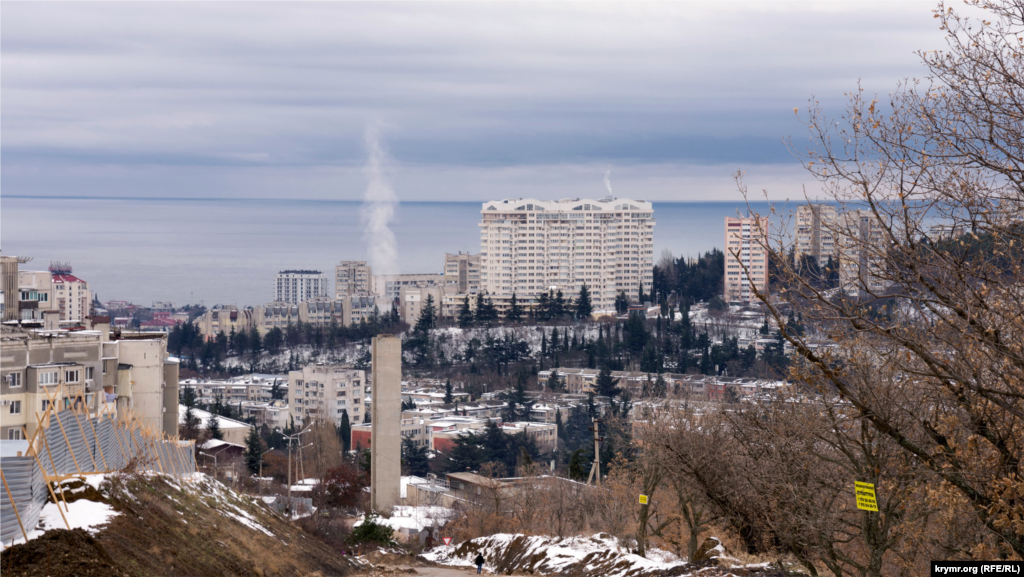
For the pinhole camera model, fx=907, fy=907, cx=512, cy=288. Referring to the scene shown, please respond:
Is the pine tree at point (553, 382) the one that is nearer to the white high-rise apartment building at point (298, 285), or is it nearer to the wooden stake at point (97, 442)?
the wooden stake at point (97, 442)

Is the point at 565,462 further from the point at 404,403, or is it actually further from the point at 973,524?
the point at 973,524

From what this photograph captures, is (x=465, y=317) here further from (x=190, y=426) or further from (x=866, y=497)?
(x=866, y=497)

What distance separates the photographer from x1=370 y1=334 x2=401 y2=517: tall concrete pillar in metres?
31.2

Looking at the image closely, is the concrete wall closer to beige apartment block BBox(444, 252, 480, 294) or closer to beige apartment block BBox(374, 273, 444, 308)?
beige apartment block BBox(444, 252, 480, 294)

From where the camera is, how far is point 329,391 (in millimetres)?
67188

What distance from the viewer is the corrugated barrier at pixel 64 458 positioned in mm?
7203

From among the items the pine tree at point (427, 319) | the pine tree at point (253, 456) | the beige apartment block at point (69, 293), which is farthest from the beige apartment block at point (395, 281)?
the pine tree at point (253, 456)

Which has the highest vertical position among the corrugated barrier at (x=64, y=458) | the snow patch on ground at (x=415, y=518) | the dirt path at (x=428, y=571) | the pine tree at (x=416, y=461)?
the corrugated barrier at (x=64, y=458)

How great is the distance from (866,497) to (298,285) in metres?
155

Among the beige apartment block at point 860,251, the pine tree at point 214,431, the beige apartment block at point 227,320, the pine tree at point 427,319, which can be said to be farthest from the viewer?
the beige apartment block at point 227,320

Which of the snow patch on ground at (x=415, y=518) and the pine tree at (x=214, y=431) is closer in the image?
the snow patch on ground at (x=415, y=518)

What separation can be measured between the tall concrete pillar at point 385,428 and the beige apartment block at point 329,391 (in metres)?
34.6

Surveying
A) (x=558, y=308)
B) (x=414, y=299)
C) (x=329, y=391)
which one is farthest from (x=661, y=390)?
(x=414, y=299)

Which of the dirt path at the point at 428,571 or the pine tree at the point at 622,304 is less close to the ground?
the pine tree at the point at 622,304
